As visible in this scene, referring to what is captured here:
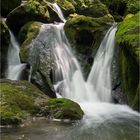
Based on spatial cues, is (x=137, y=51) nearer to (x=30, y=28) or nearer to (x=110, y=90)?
(x=110, y=90)

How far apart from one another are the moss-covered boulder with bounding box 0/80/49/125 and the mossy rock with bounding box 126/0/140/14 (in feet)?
34.1

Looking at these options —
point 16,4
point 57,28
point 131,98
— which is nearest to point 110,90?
point 131,98

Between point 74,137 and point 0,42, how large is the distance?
30.1 feet

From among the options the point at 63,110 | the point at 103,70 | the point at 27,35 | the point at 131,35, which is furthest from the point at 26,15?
the point at 63,110

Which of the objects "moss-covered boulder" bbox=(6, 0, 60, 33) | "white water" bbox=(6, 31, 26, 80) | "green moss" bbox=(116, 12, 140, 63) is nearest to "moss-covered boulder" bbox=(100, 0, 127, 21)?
"moss-covered boulder" bbox=(6, 0, 60, 33)

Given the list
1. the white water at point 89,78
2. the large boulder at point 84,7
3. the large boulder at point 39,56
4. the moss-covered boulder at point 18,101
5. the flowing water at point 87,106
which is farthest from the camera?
the large boulder at point 84,7

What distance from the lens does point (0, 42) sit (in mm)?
16500

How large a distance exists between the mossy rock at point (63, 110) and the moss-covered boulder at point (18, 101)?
1.37 feet

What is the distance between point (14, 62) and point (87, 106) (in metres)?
5.17

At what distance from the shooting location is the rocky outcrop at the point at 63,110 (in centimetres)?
1034

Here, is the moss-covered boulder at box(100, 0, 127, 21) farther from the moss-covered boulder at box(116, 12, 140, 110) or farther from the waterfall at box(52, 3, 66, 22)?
the moss-covered boulder at box(116, 12, 140, 110)

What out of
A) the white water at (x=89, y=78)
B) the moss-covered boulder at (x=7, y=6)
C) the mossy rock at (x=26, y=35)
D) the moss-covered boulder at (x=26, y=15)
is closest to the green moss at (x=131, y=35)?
the white water at (x=89, y=78)

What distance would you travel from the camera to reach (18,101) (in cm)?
1082

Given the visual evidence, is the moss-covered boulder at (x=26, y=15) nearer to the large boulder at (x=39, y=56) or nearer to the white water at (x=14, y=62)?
the white water at (x=14, y=62)
